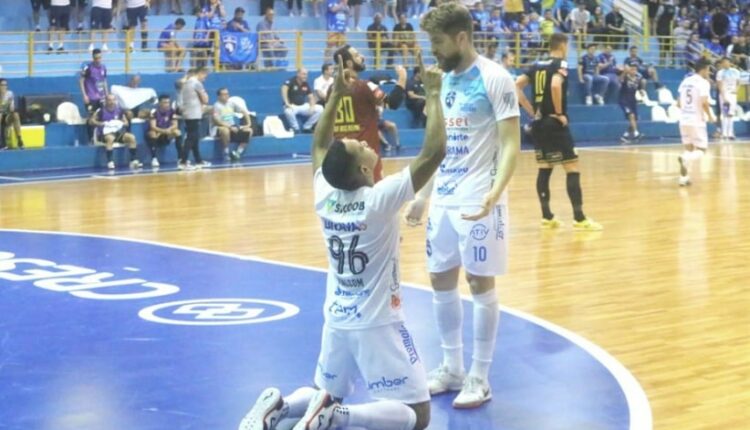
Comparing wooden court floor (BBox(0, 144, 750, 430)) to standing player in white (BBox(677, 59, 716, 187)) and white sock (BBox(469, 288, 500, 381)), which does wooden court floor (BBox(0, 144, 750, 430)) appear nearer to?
standing player in white (BBox(677, 59, 716, 187))

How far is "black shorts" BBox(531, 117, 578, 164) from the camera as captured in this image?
42.4 feet

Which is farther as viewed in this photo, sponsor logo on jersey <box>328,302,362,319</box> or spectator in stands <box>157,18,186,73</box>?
spectator in stands <box>157,18,186,73</box>

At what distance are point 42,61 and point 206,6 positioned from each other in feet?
13.2

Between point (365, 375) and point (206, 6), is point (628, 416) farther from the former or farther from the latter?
point (206, 6)

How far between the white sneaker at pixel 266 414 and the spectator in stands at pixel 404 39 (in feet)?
72.9

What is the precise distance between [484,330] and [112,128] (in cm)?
1581

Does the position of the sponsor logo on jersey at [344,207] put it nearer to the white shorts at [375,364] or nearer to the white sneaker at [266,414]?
the white shorts at [375,364]

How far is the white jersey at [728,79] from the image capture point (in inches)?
1170

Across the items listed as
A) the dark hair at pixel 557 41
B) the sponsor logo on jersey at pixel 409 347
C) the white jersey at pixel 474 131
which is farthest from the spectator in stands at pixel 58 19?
the sponsor logo on jersey at pixel 409 347

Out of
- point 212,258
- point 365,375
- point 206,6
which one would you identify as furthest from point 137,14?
point 365,375

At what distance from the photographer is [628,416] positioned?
597 centimetres

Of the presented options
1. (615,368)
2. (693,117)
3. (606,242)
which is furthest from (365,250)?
(693,117)

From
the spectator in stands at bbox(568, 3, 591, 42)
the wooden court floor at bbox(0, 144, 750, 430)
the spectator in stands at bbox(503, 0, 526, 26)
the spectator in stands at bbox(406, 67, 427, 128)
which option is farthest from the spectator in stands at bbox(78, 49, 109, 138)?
the spectator in stands at bbox(568, 3, 591, 42)

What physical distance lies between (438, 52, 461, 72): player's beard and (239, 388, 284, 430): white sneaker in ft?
6.42
